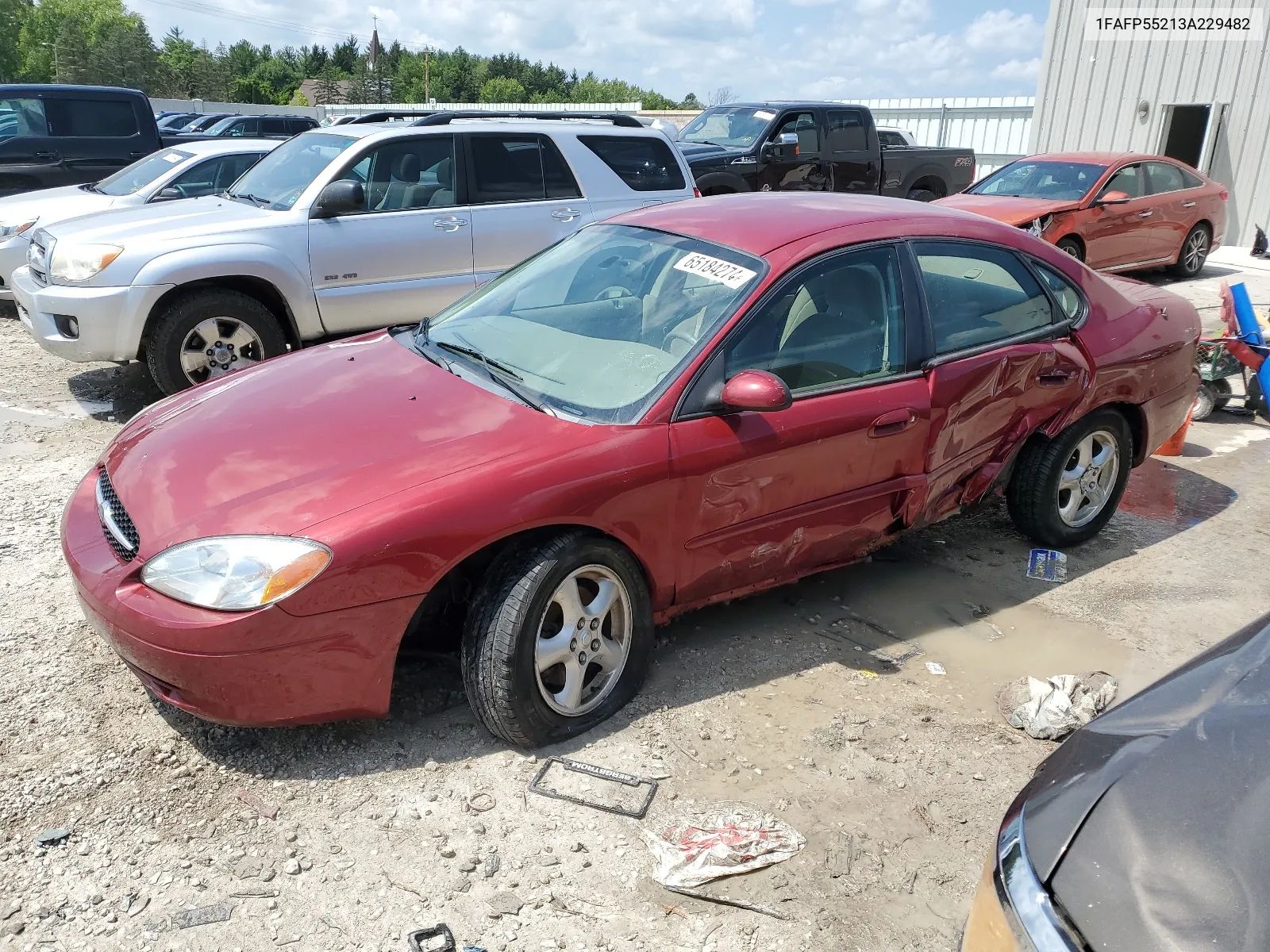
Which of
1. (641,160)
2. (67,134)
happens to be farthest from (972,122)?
(67,134)

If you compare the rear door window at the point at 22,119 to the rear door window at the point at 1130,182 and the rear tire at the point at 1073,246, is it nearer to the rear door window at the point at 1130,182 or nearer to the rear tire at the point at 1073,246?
the rear tire at the point at 1073,246

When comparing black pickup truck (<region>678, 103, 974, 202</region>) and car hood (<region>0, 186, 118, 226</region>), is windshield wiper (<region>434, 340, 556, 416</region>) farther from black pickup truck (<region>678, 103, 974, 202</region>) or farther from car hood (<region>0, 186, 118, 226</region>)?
black pickup truck (<region>678, 103, 974, 202</region>)

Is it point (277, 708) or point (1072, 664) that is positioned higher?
point (277, 708)

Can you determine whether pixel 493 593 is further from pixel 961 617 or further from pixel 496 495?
pixel 961 617

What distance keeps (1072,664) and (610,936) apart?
2.32m

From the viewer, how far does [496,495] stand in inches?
116

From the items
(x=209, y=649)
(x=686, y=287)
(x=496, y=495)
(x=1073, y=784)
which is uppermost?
(x=686, y=287)

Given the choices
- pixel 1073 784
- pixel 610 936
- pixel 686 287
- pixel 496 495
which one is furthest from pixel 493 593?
Result: pixel 1073 784

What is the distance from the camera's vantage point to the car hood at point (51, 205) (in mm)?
8578

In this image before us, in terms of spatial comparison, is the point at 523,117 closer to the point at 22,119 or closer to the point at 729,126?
the point at 729,126

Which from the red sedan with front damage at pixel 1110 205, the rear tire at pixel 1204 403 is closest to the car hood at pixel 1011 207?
the red sedan with front damage at pixel 1110 205

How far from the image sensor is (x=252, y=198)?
694 cm

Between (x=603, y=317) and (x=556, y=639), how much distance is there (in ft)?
4.22

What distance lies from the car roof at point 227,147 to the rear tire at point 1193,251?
1090 cm
